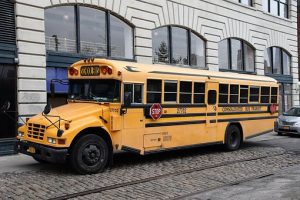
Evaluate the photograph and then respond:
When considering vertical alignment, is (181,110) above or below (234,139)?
above

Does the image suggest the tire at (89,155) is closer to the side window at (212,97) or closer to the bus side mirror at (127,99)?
the bus side mirror at (127,99)

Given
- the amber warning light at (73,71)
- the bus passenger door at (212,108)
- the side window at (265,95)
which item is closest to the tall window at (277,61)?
the side window at (265,95)

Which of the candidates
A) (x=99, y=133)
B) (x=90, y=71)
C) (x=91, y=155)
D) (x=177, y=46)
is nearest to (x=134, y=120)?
(x=99, y=133)

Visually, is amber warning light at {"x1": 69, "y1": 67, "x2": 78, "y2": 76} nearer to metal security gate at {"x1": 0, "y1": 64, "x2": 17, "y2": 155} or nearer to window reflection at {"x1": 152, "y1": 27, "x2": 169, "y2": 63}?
metal security gate at {"x1": 0, "y1": 64, "x2": 17, "y2": 155}

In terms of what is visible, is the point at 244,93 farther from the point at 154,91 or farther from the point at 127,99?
the point at 127,99

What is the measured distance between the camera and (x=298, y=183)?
9016 millimetres

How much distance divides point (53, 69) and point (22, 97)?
1738 millimetres

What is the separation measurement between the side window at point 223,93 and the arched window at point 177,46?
240 inches

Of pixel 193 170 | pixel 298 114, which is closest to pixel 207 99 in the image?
pixel 193 170

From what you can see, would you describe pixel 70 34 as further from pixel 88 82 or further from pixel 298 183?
pixel 298 183

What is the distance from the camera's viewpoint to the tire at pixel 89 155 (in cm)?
963

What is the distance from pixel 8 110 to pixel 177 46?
963 cm

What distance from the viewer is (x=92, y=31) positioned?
16.8 metres

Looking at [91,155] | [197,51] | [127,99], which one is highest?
[197,51]
